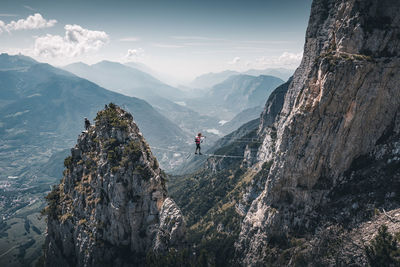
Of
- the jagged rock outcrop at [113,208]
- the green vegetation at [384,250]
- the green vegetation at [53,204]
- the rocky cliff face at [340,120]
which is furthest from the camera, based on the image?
the green vegetation at [53,204]

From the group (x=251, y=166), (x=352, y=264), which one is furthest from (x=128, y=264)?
(x=251, y=166)

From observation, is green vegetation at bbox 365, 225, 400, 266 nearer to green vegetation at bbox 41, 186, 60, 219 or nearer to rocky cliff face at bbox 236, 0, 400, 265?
rocky cliff face at bbox 236, 0, 400, 265

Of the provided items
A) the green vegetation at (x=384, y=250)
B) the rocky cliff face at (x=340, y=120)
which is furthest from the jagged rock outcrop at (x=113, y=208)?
the green vegetation at (x=384, y=250)

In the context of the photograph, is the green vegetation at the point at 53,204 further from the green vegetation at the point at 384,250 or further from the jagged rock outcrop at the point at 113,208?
the green vegetation at the point at 384,250

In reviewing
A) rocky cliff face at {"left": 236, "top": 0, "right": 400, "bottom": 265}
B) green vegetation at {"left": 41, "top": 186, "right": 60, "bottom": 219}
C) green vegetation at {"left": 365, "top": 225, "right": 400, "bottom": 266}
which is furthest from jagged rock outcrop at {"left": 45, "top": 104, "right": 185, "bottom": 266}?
green vegetation at {"left": 365, "top": 225, "right": 400, "bottom": 266}

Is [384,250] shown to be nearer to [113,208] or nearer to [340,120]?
[340,120]

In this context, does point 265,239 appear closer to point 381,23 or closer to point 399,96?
point 399,96
